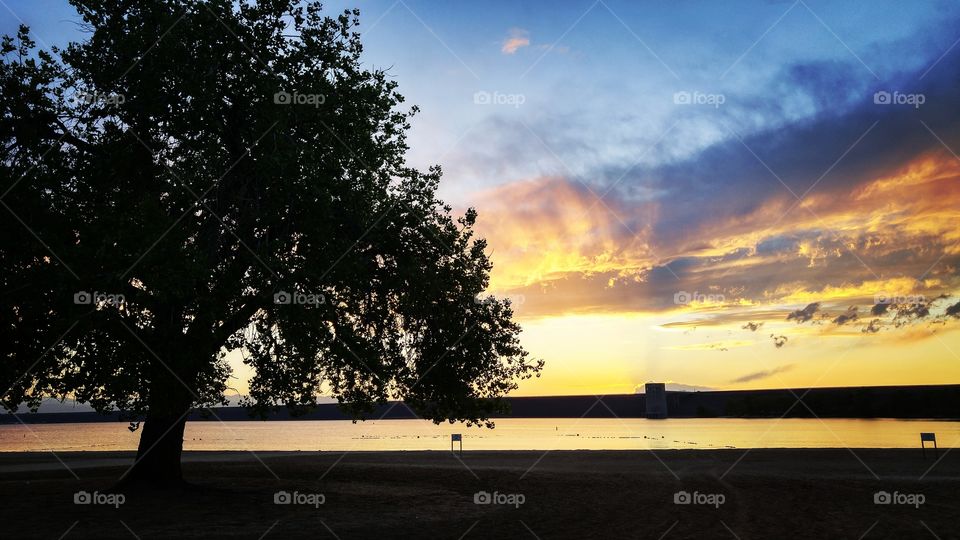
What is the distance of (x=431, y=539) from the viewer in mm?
18031

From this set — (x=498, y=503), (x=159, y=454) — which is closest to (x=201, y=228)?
(x=159, y=454)

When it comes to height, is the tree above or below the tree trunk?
above

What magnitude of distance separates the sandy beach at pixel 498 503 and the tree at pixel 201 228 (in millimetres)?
3354

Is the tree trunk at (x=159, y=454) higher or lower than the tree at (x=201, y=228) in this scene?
lower

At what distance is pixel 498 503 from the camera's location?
2473 centimetres

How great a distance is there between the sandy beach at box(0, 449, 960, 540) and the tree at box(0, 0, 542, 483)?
3354 millimetres

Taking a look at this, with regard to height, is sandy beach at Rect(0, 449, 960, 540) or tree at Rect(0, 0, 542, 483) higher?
tree at Rect(0, 0, 542, 483)

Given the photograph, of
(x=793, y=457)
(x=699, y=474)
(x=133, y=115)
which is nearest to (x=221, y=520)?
(x=133, y=115)

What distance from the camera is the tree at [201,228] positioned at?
2067cm

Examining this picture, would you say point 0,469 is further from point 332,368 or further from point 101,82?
point 101,82

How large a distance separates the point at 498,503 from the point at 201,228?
1328cm

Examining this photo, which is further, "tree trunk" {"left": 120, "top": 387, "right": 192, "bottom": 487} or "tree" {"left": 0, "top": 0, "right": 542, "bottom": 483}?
"tree trunk" {"left": 120, "top": 387, "right": 192, "bottom": 487}

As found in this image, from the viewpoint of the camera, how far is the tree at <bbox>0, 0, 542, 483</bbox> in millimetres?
20672

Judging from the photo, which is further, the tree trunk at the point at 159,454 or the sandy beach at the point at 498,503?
the tree trunk at the point at 159,454
